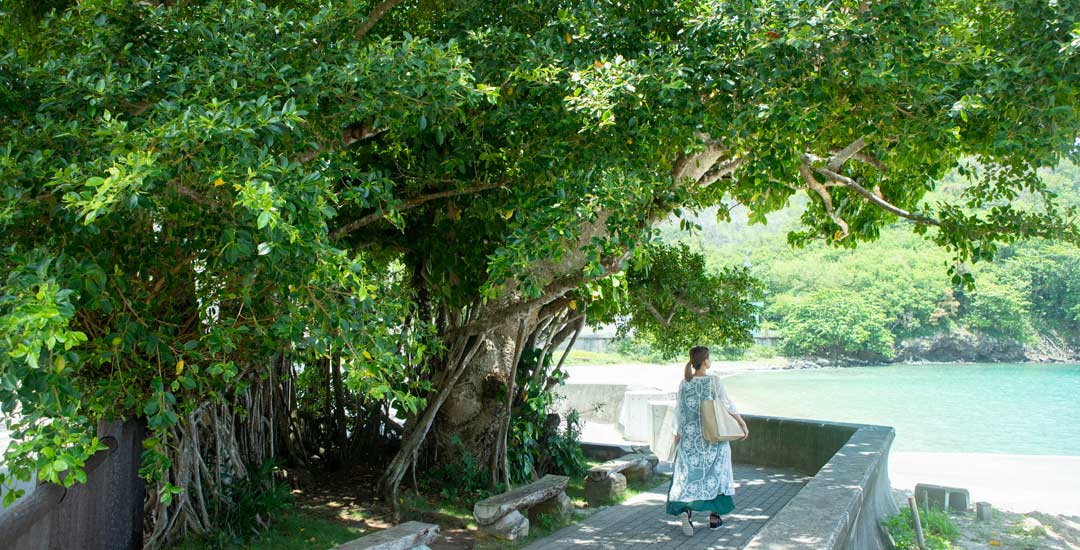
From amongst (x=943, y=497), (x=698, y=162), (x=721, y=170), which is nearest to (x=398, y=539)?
(x=698, y=162)

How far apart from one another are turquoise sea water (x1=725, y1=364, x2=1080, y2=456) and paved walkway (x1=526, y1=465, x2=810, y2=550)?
16.6 metres

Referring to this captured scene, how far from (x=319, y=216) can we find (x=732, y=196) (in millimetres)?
6650

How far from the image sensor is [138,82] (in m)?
4.36

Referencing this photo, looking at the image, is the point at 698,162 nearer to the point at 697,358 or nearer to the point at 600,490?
the point at 697,358

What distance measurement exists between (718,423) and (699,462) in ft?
1.34

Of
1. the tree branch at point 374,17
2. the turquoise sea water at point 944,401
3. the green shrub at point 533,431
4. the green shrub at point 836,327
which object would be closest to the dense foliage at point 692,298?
the green shrub at point 533,431

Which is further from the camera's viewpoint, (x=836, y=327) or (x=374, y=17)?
(x=836, y=327)

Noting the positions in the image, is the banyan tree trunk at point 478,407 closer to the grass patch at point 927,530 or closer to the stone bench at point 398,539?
the stone bench at point 398,539

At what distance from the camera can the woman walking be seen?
6.72 metres

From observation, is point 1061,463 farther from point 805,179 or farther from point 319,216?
point 319,216

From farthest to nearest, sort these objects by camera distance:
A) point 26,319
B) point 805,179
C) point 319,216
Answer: point 805,179, point 319,216, point 26,319

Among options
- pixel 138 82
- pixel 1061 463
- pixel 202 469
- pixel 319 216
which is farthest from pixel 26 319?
pixel 1061 463

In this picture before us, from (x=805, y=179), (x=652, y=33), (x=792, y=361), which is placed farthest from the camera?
(x=792, y=361)

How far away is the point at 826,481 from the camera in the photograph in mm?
5414
